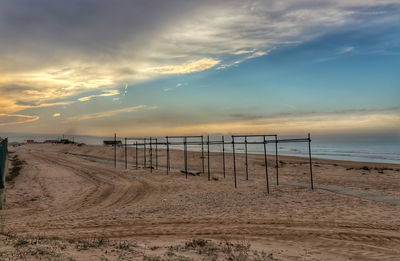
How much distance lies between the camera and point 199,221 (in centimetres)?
1090

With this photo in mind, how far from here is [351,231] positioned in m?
9.45

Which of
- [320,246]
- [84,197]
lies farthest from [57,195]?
[320,246]

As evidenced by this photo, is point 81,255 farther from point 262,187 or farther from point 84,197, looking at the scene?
point 262,187

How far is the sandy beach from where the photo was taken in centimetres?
707

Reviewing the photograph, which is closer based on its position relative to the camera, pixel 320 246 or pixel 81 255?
pixel 81 255

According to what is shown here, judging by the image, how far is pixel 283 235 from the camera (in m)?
9.16

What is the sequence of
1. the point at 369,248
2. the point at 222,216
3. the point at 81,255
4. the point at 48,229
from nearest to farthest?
1. the point at 81,255
2. the point at 369,248
3. the point at 48,229
4. the point at 222,216

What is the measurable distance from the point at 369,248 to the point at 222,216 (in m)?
5.50

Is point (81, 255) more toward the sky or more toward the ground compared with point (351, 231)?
more toward the sky

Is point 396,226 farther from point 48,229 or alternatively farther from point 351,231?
point 48,229

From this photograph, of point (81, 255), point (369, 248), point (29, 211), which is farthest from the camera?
point (29, 211)

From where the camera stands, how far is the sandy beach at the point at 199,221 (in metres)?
7.07

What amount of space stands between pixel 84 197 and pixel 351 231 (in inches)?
616

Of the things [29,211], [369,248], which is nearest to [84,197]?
[29,211]
